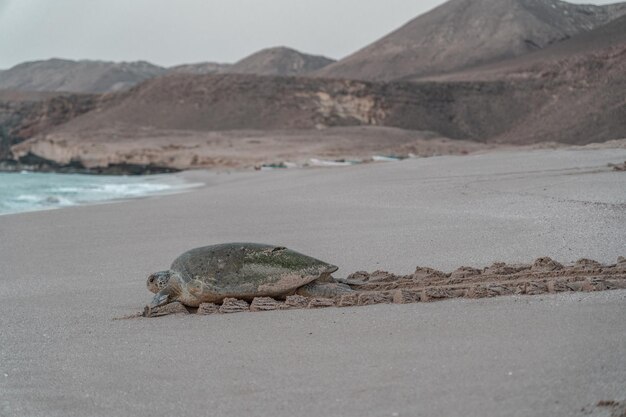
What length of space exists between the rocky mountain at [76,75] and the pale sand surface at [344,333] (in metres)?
118

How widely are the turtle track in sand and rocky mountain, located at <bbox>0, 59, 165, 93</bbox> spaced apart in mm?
120689

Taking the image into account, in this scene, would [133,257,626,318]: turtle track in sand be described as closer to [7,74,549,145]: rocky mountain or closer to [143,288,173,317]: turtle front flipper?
[143,288,173,317]: turtle front flipper

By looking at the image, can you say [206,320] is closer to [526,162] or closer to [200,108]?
[526,162]

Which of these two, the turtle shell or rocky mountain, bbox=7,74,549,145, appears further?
rocky mountain, bbox=7,74,549,145

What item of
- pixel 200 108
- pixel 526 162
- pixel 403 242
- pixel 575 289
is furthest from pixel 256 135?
pixel 575 289

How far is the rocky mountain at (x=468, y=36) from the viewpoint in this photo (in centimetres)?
7155

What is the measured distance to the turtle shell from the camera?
4887 mm

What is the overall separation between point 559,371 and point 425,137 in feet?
110

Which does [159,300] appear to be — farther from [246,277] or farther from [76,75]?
[76,75]

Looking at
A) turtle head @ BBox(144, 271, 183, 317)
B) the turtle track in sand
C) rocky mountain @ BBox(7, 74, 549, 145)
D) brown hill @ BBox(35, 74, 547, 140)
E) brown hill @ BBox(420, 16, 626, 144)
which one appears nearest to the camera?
the turtle track in sand

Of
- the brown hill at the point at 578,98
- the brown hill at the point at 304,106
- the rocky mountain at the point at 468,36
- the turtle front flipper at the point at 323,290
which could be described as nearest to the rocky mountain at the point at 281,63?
the rocky mountain at the point at 468,36

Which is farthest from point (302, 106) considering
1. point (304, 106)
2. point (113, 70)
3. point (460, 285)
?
point (113, 70)

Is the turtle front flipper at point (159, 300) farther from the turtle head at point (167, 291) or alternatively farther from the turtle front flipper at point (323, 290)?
the turtle front flipper at point (323, 290)

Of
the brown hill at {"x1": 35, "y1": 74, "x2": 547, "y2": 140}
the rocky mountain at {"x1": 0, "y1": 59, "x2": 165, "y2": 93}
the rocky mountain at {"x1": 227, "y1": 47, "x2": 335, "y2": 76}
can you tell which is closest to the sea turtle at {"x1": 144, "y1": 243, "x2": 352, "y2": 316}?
the brown hill at {"x1": 35, "y1": 74, "x2": 547, "y2": 140}
